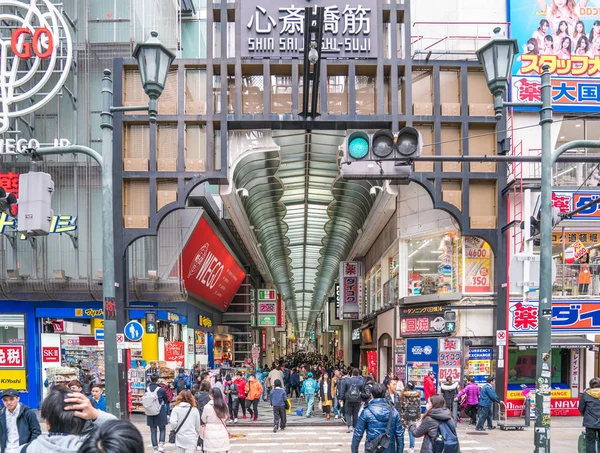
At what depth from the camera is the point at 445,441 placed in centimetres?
743

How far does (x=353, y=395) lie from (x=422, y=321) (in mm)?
5441

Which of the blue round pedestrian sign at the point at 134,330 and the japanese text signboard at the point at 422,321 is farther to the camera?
the japanese text signboard at the point at 422,321

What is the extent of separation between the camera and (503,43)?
988 cm

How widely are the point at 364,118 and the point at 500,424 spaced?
9.08m

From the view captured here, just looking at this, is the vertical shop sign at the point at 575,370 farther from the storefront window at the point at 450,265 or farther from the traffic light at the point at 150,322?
the traffic light at the point at 150,322

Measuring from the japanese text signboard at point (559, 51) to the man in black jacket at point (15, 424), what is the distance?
55.0 ft

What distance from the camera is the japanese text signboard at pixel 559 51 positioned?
1950 centimetres

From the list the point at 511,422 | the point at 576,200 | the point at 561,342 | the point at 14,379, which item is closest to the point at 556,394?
the point at 561,342

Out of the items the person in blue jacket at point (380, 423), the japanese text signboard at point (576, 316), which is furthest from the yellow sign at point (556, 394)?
the person in blue jacket at point (380, 423)

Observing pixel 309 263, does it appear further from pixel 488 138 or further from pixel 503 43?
pixel 503 43

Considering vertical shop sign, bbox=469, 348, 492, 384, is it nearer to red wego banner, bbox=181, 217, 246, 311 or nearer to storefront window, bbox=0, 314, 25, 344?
red wego banner, bbox=181, 217, 246, 311

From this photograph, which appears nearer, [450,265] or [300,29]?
[300,29]

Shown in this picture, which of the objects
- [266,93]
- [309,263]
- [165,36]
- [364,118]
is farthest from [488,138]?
[309,263]

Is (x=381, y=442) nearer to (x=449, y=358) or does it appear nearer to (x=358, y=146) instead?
(x=358, y=146)
